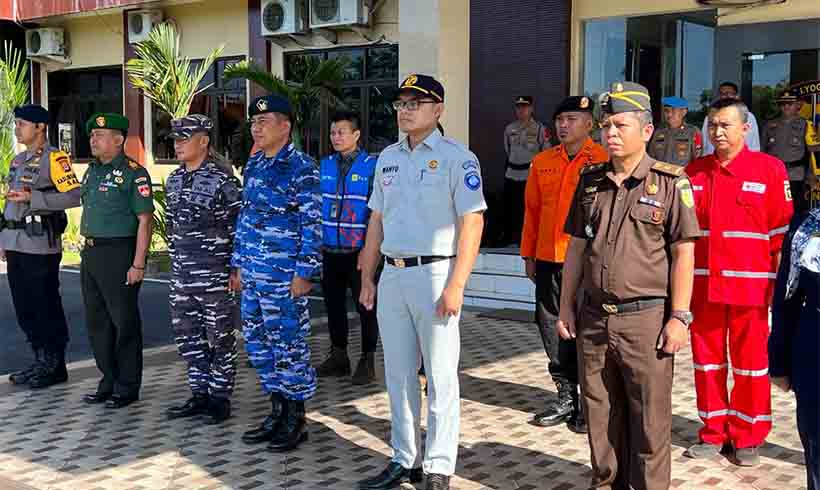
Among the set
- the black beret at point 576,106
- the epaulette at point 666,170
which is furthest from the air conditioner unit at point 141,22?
the epaulette at point 666,170

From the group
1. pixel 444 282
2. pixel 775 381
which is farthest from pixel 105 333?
pixel 775 381

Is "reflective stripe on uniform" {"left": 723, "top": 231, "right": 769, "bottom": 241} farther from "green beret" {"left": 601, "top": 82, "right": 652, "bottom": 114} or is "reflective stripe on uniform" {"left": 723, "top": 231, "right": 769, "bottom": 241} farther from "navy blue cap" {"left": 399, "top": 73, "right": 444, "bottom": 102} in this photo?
"navy blue cap" {"left": 399, "top": 73, "right": 444, "bottom": 102}

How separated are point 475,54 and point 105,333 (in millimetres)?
6769

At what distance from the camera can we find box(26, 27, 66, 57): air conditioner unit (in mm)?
18328

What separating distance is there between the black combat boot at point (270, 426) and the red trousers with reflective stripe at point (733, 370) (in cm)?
230

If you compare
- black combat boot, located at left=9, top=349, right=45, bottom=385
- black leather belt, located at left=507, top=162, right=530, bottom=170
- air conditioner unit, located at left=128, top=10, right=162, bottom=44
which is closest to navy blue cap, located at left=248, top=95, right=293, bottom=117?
black combat boot, located at left=9, top=349, right=45, bottom=385

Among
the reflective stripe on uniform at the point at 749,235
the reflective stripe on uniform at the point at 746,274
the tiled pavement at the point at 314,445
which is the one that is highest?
Answer: the reflective stripe on uniform at the point at 749,235

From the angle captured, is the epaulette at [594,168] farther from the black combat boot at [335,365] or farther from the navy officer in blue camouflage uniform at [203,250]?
the black combat boot at [335,365]

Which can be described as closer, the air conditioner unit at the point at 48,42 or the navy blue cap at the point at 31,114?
the navy blue cap at the point at 31,114

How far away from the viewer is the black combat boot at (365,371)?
6496 mm

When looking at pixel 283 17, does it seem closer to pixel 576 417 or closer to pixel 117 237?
pixel 117 237

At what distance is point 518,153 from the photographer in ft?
36.1

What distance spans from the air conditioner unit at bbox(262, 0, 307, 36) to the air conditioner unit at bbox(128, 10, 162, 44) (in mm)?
2924

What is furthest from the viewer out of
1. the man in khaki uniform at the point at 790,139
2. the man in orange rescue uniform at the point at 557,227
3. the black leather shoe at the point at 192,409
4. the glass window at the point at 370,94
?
the glass window at the point at 370,94
